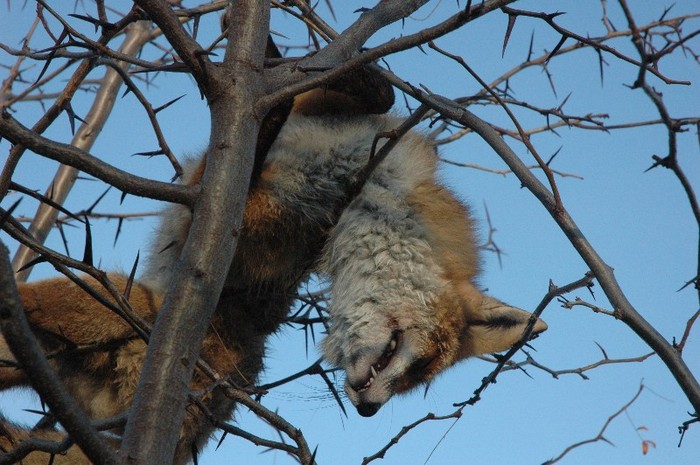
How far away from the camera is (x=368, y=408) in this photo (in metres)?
4.72

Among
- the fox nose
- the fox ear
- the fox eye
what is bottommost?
the fox nose

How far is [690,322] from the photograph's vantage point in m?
2.54

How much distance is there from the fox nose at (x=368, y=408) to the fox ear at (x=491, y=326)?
80cm

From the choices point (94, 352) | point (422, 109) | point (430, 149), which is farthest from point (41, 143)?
point (430, 149)

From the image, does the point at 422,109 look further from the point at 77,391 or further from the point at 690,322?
the point at 77,391

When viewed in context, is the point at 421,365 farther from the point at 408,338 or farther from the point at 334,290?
the point at 334,290

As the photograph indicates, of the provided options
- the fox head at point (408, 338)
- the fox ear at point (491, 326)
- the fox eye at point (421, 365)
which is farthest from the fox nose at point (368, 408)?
the fox ear at point (491, 326)

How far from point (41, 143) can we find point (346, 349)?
2816 mm

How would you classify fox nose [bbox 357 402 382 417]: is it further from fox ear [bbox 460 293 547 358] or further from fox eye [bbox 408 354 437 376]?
fox ear [bbox 460 293 547 358]

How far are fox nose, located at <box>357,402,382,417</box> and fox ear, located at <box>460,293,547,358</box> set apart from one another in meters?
0.80

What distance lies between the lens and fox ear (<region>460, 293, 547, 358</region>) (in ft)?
16.0

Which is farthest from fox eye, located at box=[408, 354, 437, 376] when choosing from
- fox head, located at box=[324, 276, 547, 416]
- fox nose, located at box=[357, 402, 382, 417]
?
fox nose, located at box=[357, 402, 382, 417]

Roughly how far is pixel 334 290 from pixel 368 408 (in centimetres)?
75

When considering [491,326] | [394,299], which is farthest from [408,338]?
[491,326]
